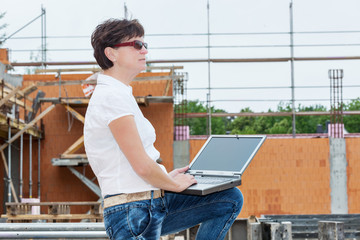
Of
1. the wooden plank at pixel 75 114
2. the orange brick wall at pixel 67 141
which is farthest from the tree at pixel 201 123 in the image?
the wooden plank at pixel 75 114

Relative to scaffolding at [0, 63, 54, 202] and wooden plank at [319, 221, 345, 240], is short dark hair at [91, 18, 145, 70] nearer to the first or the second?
wooden plank at [319, 221, 345, 240]

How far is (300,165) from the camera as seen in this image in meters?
15.6

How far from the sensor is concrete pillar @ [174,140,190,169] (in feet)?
51.5

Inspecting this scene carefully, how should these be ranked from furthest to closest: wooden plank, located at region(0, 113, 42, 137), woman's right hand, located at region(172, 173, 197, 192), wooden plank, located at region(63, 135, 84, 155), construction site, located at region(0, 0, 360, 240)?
construction site, located at region(0, 0, 360, 240), wooden plank, located at region(63, 135, 84, 155), wooden plank, located at region(0, 113, 42, 137), woman's right hand, located at region(172, 173, 197, 192)

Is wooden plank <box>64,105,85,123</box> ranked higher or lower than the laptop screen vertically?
higher

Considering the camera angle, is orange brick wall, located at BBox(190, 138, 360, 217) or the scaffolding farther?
orange brick wall, located at BBox(190, 138, 360, 217)

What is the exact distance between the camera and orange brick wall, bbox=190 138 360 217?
1552 centimetres

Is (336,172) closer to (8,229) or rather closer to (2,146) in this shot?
(2,146)

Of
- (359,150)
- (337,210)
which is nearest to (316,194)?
(337,210)

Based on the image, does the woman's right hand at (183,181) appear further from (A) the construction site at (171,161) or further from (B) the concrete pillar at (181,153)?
(B) the concrete pillar at (181,153)

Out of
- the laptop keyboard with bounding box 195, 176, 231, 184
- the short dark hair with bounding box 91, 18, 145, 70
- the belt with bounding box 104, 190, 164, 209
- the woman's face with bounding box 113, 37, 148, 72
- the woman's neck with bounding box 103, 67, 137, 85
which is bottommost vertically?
the belt with bounding box 104, 190, 164, 209

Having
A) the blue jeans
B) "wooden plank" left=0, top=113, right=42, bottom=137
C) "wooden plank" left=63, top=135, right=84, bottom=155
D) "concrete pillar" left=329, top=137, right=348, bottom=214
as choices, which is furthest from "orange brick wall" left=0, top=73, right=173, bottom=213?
the blue jeans

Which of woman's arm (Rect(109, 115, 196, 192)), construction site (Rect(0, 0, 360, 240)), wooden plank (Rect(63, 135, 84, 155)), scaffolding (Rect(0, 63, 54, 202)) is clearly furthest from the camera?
construction site (Rect(0, 0, 360, 240))

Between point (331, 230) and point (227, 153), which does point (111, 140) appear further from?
point (331, 230)
